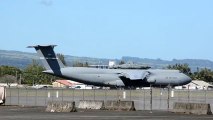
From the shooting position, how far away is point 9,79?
189250 mm

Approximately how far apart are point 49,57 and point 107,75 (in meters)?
11.3

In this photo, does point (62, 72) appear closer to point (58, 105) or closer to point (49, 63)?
point (49, 63)

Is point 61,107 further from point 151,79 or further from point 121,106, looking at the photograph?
point 151,79

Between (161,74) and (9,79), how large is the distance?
8702cm

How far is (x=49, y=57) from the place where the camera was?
112 m

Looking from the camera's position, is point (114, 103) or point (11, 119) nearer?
point (11, 119)

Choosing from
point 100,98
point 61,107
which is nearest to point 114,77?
point 100,98

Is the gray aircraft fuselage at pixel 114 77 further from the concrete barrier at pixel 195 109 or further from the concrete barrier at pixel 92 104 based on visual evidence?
the concrete barrier at pixel 195 109

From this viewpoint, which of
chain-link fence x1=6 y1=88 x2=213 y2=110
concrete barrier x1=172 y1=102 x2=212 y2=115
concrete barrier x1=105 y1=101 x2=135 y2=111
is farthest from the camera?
chain-link fence x1=6 y1=88 x2=213 y2=110

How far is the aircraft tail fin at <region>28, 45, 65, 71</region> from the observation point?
109 metres

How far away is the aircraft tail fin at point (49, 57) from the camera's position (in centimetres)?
10944

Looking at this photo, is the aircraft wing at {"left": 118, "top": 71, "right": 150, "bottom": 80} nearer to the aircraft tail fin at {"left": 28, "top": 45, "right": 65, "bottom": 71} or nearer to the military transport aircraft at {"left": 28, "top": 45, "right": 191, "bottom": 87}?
the military transport aircraft at {"left": 28, "top": 45, "right": 191, "bottom": 87}

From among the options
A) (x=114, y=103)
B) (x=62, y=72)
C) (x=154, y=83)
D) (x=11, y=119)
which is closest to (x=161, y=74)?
(x=154, y=83)

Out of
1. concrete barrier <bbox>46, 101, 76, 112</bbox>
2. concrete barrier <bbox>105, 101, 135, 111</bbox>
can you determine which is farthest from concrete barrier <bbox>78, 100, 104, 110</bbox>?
concrete barrier <bbox>46, 101, 76, 112</bbox>
